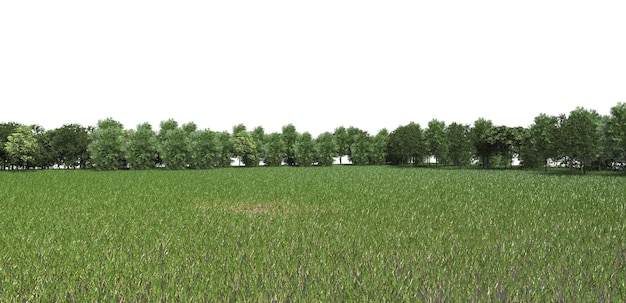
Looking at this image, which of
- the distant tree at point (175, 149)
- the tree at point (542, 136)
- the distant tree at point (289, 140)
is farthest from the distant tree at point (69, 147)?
the tree at point (542, 136)

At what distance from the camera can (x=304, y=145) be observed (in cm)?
9988

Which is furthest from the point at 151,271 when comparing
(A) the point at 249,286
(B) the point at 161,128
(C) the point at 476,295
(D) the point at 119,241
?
(B) the point at 161,128

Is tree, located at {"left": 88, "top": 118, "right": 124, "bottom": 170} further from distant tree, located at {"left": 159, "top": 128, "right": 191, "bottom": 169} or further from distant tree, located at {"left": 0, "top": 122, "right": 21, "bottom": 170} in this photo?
distant tree, located at {"left": 0, "top": 122, "right": 21, "bottom": 170}

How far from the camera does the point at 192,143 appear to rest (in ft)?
238

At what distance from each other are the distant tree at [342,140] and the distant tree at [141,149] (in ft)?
196

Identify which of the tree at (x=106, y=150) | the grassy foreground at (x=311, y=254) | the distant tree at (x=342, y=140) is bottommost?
the grassy foreground at (x=311, y=254)

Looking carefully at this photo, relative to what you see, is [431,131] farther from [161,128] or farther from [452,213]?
[452,213]

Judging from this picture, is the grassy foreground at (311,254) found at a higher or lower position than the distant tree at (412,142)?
lower

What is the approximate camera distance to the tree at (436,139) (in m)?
86.4

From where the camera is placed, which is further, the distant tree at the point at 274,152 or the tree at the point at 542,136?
the distant tree at the point at 274,152

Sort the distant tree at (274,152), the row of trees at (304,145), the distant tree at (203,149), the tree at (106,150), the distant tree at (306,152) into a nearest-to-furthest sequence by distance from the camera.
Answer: the row of trees at (304,145), the tree at (106,150), the distant tree at (203,149), the distant tree at (306,152), the distant tree at (274,152)

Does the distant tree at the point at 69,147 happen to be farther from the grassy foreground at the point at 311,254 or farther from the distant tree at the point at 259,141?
the grassy foreground at the point at 311,254

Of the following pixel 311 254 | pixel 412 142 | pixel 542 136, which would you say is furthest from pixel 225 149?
pixel 311 254

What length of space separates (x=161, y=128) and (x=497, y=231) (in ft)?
286
